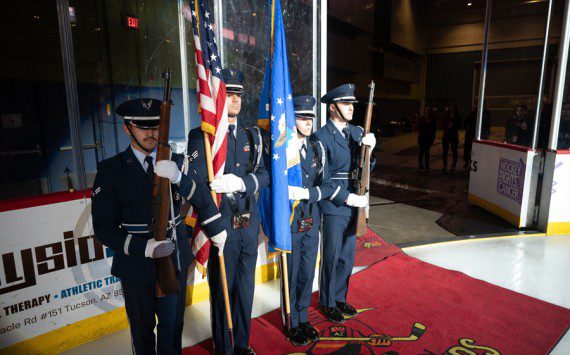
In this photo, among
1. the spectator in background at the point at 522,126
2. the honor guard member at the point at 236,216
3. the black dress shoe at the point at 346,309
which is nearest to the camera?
the honor guard member at the point at 236,216

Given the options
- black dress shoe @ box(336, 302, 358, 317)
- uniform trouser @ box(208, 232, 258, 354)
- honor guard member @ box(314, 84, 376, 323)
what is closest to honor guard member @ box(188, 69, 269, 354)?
uniform trouser @ box(208, 232, 258, 354)

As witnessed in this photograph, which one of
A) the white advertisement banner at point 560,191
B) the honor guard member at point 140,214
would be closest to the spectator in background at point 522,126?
the white advertisement banner at point 560,191

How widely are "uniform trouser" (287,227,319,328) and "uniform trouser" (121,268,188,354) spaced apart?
996 millimetres

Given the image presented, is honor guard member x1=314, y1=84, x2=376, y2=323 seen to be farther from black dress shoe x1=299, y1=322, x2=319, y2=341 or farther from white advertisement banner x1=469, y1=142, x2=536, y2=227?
white advertisement banner x1=469, y1=142, x2=536, y2=227

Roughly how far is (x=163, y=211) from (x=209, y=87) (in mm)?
933

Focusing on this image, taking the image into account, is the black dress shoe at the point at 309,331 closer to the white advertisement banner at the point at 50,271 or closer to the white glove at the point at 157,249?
the white glove at the point at 157,249

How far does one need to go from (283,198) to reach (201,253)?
0.78 meters

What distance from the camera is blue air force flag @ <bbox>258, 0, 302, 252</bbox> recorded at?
2.79m

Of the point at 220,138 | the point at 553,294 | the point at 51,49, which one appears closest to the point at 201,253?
the point at 220,138

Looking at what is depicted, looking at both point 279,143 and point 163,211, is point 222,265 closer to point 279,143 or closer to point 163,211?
point 163,211

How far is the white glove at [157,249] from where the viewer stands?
2061mm

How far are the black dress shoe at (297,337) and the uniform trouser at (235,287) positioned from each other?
429 millimetres

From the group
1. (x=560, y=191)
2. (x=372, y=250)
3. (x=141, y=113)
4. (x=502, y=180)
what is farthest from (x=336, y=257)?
(x=502, y=180)

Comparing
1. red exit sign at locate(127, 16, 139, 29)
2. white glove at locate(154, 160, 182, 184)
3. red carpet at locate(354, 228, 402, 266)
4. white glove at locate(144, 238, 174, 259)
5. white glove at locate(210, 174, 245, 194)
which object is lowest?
red carpet at locate(354, 228, 402, 266)
